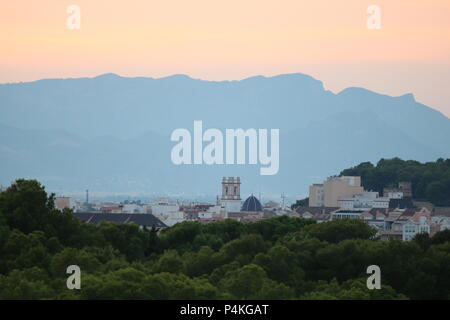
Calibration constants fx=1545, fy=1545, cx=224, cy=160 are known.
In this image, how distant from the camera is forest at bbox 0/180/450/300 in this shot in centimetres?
3216

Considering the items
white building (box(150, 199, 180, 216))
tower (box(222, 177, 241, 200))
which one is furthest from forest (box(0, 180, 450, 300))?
tower (box(222, 177, 241, 200))

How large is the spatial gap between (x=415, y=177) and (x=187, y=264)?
291 ft

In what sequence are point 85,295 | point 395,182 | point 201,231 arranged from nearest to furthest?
point 85,295 < point 201,231 < point 395,182

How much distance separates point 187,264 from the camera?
135ft

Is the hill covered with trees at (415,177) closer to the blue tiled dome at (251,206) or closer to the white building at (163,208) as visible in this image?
the blue tiled dome at (251,206)

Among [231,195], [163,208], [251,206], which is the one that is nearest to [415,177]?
[251,206]

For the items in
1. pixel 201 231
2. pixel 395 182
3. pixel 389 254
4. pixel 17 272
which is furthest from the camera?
pixel 395 182

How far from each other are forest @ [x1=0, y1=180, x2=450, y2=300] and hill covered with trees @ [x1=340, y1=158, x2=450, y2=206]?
68.6m

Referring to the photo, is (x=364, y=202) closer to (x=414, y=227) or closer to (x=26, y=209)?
(x=414, y=227)

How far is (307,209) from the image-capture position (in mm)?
117750

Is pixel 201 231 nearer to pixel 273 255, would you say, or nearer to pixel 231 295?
pixel 273 255

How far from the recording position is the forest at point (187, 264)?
32156 millimetres

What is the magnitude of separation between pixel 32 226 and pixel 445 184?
80035mm

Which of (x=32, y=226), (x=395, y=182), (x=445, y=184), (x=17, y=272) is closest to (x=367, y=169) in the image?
(x=395, y=182)
